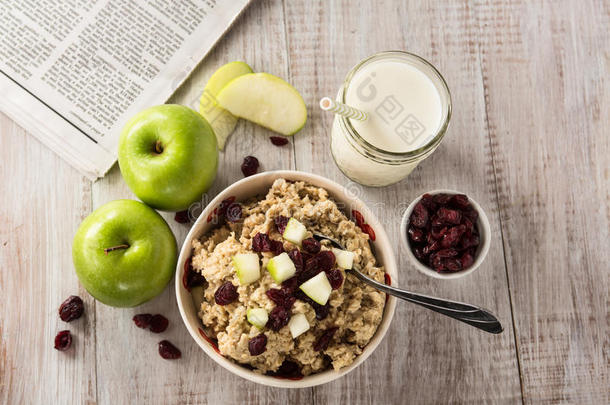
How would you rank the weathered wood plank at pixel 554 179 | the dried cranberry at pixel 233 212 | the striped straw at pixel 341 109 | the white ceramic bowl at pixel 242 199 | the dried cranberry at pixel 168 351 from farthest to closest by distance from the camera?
the weathered wood plank at pixel 554 179
the dried cranberry at pixel 168 351
the dried cranberry at pixel 233 212
the white ceramic bowl at pixel 242 199
the striped straw at pixel 341 109

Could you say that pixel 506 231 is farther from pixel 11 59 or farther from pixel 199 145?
pixel 11 59

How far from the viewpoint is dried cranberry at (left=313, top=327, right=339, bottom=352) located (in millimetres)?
1379

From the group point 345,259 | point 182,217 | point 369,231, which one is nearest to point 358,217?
point 369,231

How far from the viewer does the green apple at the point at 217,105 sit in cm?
173

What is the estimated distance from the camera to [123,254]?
1.46 metres

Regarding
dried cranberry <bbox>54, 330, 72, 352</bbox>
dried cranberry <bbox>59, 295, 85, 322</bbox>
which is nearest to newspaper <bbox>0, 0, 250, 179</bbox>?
dried cranberry <bbox>59, 295, 85, 322</bbox>

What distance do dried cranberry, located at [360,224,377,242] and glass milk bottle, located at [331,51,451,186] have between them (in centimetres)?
18

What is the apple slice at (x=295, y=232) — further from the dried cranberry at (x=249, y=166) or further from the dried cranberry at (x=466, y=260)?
the dried cranberry at (x=466, y=260)

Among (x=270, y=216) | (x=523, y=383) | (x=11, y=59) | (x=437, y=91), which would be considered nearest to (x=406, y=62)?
(x=437, y=91)

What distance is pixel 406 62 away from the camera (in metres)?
1.46

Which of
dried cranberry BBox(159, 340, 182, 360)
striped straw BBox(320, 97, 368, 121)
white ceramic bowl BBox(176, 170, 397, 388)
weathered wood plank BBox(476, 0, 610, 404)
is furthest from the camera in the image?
weathered wood plank BBox(476, 0, 610, 404)

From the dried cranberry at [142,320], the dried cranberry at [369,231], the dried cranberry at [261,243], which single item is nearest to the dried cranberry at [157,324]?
the dried cranberry at [142,320]

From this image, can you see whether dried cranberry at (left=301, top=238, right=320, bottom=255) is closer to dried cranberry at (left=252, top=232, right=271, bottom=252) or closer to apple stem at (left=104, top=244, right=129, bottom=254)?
A: dried cranberry at (left=252, top=232, right=271, bottom=252)

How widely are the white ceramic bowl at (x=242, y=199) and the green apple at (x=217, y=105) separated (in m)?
0.29
